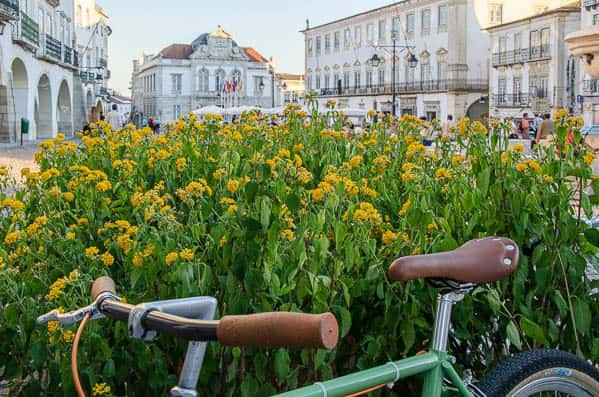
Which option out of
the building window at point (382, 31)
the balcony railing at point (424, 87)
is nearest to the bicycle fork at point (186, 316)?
the balcony railing at point (424, 87)

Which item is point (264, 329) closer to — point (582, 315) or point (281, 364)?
point (281, 364)

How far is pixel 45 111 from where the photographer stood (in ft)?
115

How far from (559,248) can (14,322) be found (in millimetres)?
1724

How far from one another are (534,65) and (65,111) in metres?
23.5

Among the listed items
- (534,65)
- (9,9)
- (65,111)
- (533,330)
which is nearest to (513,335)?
(533,330)

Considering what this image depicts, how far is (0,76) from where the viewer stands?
2612 centimetres

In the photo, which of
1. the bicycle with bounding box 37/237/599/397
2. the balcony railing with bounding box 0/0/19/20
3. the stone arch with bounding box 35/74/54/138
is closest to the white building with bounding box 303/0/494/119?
the stone arch with bounding box 35/74/54/138

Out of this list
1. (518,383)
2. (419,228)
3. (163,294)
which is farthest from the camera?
(419,228)

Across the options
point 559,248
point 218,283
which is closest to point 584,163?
point 559,248

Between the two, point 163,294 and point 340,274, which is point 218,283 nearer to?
point 163,294

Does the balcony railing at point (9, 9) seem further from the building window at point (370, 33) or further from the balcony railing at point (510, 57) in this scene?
the building window at point (370, 33)

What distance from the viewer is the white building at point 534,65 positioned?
42375 mm

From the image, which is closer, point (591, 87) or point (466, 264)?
point (466, 264)

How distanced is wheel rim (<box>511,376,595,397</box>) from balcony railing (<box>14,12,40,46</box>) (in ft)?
91.1
